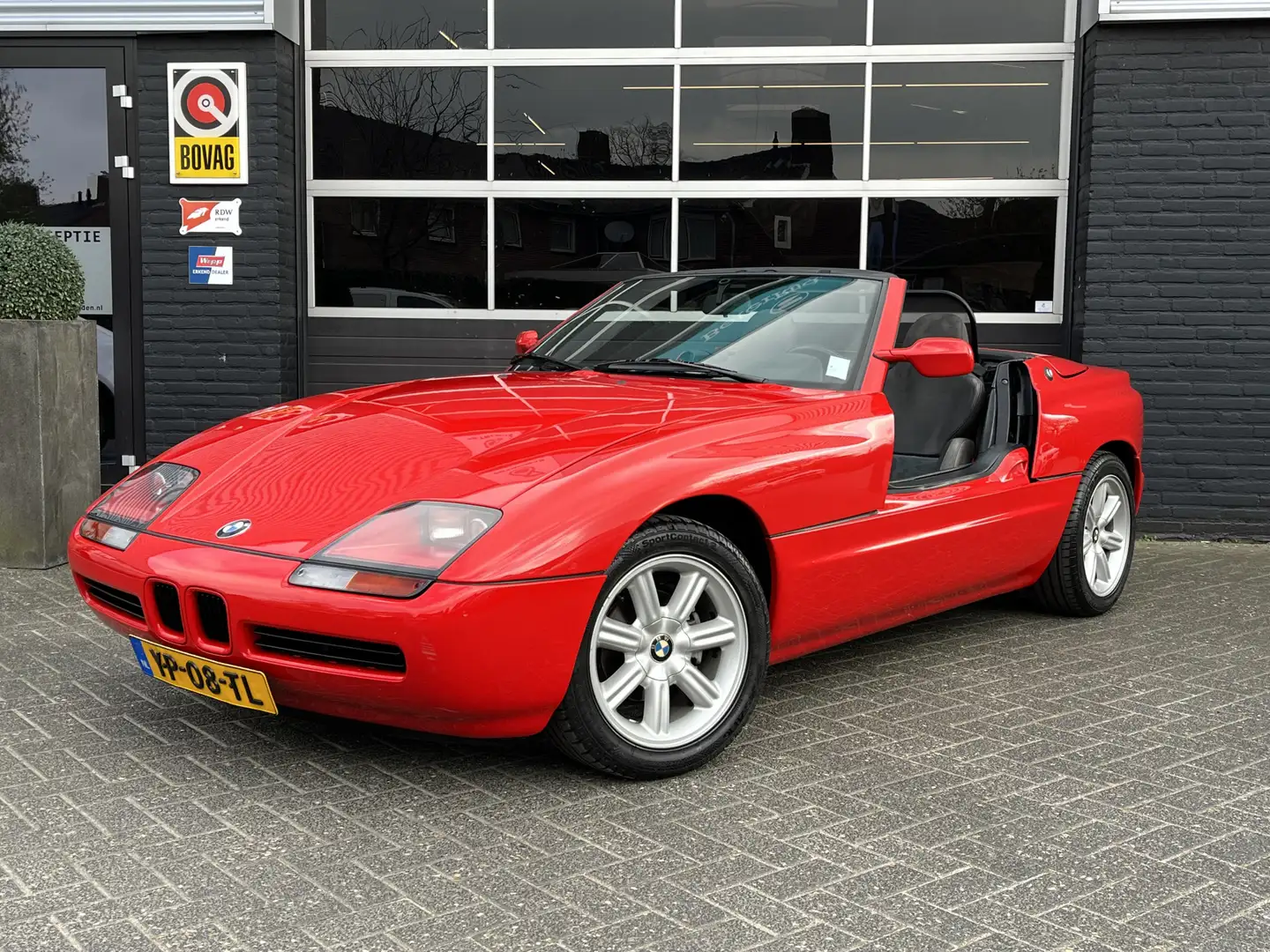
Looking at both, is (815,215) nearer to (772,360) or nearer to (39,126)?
(772,360)

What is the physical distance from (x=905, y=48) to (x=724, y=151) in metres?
1.32

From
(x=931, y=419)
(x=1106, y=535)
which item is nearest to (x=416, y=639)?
(x=931, y=419)

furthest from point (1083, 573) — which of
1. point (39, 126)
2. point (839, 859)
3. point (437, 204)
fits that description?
point (39, 126)

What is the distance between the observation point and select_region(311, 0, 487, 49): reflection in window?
834 centimetres

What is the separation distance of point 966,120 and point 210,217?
490 cm

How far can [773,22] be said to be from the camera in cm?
818

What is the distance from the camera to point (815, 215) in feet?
26.9

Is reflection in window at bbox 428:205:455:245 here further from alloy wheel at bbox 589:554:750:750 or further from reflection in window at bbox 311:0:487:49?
alloy wheel at bbox 589:554:750:750

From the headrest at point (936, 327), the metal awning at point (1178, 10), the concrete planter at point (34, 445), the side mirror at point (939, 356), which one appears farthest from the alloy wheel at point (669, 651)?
the metal awning at point (1178, 10)

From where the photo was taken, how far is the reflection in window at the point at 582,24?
823 cm

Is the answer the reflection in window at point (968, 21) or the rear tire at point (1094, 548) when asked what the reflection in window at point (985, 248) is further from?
the rear tire at point (1094, 548)

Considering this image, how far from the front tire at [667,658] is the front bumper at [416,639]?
0.42ft

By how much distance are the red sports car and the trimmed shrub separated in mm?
2952

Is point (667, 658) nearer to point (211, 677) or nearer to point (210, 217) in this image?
point (211, 677)
